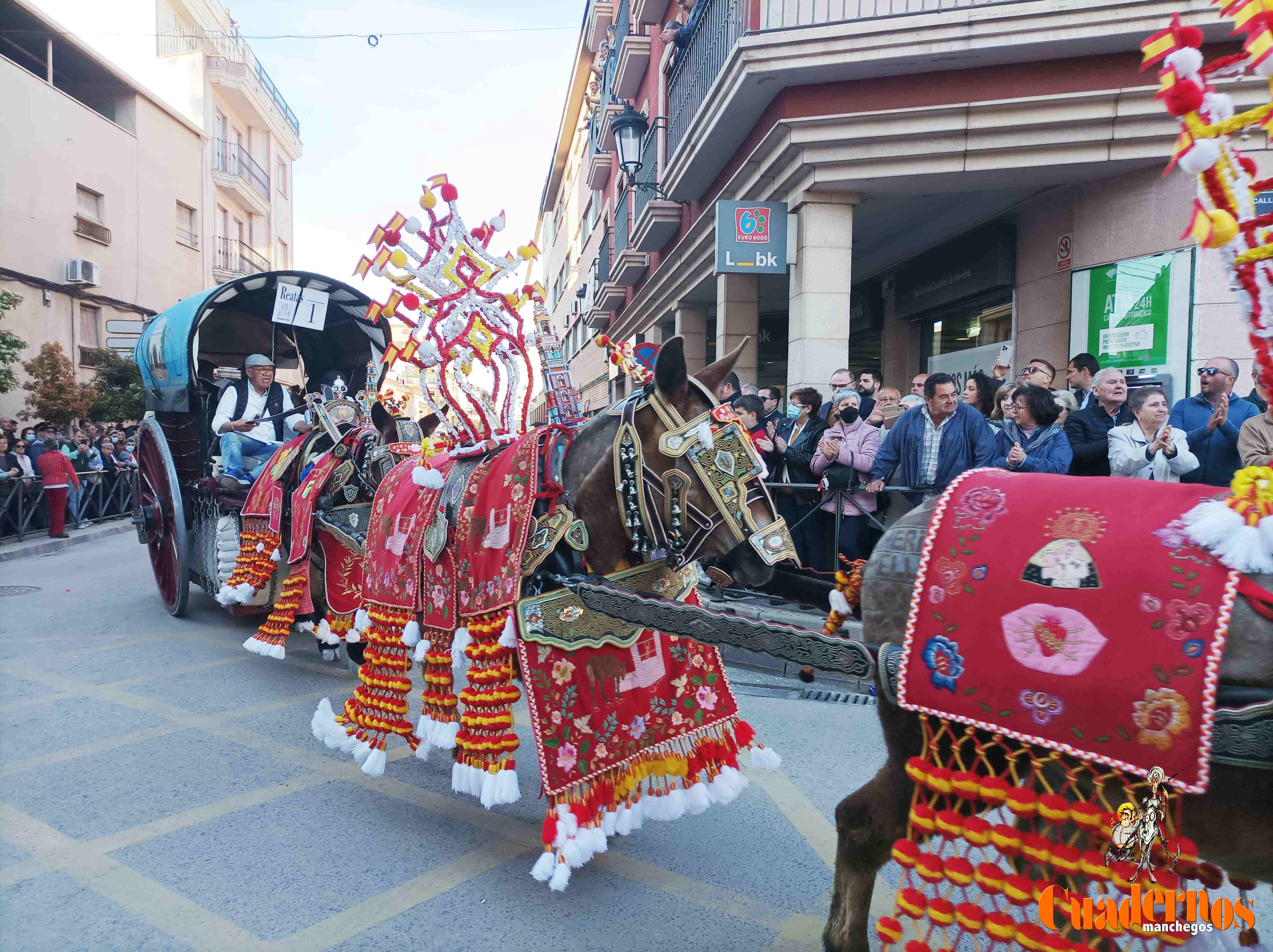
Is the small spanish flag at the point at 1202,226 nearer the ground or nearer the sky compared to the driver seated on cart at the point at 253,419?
nearer the sky

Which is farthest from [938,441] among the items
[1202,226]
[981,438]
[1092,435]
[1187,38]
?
[1187,38]

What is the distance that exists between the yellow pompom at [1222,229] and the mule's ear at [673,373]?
1389 millimetres

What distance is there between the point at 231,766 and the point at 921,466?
417cm

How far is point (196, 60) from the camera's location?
2392cm

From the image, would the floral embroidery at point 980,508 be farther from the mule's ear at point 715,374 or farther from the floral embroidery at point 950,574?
the mule's ear at point 715,374

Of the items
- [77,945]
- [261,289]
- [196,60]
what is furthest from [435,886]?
[196,60]

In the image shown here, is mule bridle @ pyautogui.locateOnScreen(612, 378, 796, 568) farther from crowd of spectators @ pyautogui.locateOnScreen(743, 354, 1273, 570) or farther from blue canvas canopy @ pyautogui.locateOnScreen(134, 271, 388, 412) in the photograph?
blue canvas canopy @ pyautogui.locateOnScreen(134, 271, 388, 412)

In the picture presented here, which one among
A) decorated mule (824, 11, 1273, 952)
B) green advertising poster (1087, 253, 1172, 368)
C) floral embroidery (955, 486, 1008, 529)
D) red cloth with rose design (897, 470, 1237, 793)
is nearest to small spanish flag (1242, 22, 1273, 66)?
decorated mule (824, 11, 1273, 952)

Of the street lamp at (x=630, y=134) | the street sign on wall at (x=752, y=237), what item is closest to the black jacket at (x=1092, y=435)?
the street sign on wall at (x=752, y=237)

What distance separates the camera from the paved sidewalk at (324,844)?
2525 millimetres

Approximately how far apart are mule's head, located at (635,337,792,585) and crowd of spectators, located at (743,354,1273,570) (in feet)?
5.21

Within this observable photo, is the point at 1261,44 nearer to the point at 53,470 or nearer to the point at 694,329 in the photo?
the point at 694,329

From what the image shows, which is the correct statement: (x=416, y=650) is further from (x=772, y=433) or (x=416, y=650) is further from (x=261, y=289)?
(x=261, y=289)

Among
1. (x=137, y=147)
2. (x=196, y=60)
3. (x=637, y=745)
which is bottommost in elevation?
(x=637, y=745)
